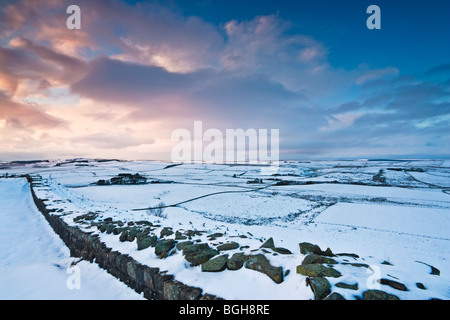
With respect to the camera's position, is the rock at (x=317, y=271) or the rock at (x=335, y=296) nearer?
the rock at (x=335, y=296)

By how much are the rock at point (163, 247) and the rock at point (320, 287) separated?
341 centimetres

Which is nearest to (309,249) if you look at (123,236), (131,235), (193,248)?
(193,248)

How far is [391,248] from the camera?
37.6ft

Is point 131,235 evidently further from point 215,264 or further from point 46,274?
point 215,264

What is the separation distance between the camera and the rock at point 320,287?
318 centimetres

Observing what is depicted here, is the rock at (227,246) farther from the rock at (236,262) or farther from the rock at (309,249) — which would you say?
the rock at (309,249)

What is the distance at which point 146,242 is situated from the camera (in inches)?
229

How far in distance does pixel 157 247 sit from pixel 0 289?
11.8 ft

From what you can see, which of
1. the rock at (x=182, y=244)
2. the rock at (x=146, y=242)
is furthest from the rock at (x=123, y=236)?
the rock at (x=182, y=244)

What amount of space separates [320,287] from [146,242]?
4.53 m

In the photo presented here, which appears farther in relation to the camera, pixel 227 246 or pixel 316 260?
pixel 227 246
